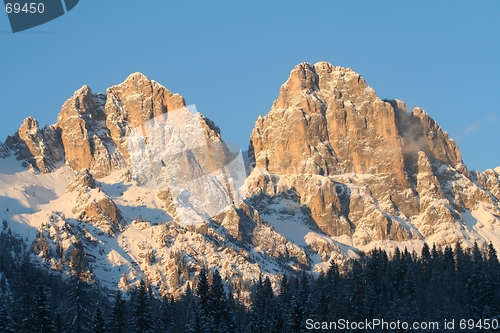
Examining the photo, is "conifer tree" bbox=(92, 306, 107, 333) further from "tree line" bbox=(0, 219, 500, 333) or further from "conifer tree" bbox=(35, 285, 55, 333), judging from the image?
"conifer tree" bbox=(35, 285, 55, 333)

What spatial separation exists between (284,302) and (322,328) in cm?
3702

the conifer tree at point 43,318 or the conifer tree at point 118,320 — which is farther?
the conifer tree at point 118,320

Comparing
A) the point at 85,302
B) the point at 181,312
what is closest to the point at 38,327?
the point at 85,302

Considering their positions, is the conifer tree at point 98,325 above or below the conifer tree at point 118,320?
below

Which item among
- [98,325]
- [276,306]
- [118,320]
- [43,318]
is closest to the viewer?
[43,318]

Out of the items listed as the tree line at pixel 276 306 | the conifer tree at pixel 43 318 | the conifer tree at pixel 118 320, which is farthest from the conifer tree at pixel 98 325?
the conifer tree at pixel 118 320

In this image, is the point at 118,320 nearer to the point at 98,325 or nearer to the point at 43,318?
the point at 98,325

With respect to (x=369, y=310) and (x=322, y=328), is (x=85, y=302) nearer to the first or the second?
(x=322, y=328)

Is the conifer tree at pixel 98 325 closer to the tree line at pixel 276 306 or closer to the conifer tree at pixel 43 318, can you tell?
the tree line at pixel 276 306

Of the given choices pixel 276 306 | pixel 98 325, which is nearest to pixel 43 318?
pixel 98 325

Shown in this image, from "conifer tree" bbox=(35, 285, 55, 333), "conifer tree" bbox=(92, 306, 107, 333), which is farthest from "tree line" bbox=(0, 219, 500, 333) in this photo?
"conifer tree" bbox=(92, 306, 107, 333)

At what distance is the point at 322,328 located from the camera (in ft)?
477

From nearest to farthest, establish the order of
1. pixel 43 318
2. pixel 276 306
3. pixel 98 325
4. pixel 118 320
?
pixel 43 318
pixel 98 325
pixel 118 320
pixel 276 306

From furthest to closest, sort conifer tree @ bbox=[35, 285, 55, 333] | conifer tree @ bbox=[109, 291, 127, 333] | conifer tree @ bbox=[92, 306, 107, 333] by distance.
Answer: conifer tree @ bbox=[109, 291, 127, 333]
conifer tree @ bbox=[92, 306, 107, 333]
conifer tree @ bbox=[35, 285, 55, 333]
